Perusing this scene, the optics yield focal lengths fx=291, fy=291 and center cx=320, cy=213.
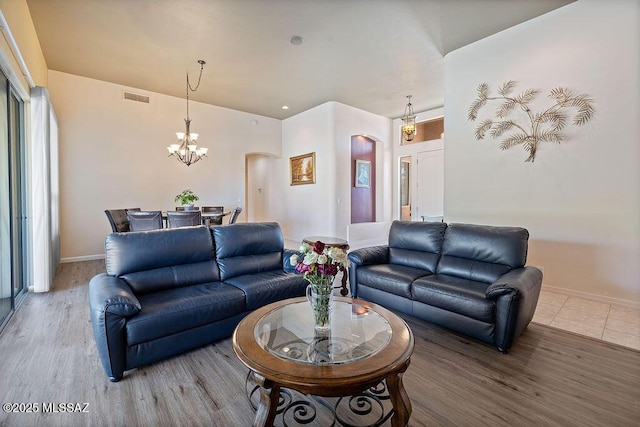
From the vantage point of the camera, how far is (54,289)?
12.4ft

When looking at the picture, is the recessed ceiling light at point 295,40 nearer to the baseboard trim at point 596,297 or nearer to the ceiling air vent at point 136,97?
the ceiling air vent at point 136,97

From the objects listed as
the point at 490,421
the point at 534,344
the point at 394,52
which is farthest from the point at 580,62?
the point at 490,421

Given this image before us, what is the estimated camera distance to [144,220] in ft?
13.8

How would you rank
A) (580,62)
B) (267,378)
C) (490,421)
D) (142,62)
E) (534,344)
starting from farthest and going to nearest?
(142,62)
(580,62)
(534,344)
(490,421)
(267,378)

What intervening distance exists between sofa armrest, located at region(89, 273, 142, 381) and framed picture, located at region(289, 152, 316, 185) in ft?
18.0

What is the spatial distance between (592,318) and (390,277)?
2.08 metres

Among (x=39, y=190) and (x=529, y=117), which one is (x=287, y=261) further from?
(x=529, y=117)

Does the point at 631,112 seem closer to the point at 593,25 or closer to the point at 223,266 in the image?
the point at 593,25

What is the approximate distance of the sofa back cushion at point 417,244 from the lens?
3.23 metres

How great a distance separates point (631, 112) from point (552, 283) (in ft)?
6.97

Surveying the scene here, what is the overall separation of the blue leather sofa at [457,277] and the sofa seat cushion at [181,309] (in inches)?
58.2

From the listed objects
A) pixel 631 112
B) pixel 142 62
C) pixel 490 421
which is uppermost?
pixel 142 62

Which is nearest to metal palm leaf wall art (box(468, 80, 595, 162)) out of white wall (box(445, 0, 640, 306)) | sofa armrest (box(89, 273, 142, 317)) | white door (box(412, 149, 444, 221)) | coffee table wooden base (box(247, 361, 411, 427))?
white wall (box(445, 0, 640, 306))

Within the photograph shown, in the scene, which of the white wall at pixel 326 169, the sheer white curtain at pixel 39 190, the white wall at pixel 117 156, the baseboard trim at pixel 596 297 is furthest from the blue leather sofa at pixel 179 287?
the white wall at pixel 117 156
